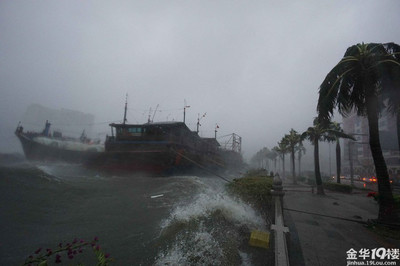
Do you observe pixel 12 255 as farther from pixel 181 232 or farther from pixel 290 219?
pixel 290 219

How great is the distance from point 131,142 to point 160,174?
24.8ft

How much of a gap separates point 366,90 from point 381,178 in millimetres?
4294

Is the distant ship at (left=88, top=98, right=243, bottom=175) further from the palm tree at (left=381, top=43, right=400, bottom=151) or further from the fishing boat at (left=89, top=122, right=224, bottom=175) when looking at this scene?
the palm tree at (left=381, top=43, right=400, bottom=151)

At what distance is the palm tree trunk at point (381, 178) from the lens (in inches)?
328

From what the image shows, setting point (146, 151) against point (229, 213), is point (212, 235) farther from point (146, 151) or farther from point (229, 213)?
point (146, 151)

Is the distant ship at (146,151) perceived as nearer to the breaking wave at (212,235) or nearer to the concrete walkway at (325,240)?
the breaking wave at (212,235)

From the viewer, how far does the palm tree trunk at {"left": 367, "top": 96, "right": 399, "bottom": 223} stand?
834 centimetres

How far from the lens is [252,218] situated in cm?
848

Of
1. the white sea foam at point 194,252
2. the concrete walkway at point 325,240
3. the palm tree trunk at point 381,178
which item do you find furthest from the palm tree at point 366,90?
the white sea foam at point 194,252

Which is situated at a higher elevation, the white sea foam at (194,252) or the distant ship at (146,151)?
the distant ship at (146,151)

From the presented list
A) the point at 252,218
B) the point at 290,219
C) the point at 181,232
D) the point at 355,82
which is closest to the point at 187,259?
the point at 181,232

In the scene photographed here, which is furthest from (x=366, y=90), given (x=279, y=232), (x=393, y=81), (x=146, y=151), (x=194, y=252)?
(x=146, y=151)

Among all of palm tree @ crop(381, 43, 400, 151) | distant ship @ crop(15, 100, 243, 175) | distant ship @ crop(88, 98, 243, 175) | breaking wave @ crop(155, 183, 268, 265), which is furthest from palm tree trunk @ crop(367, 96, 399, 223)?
distant ship @ crop(88, 98, 243, 175)

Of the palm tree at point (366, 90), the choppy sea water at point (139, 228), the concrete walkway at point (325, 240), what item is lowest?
the choppy sea water at point (139, 228)
